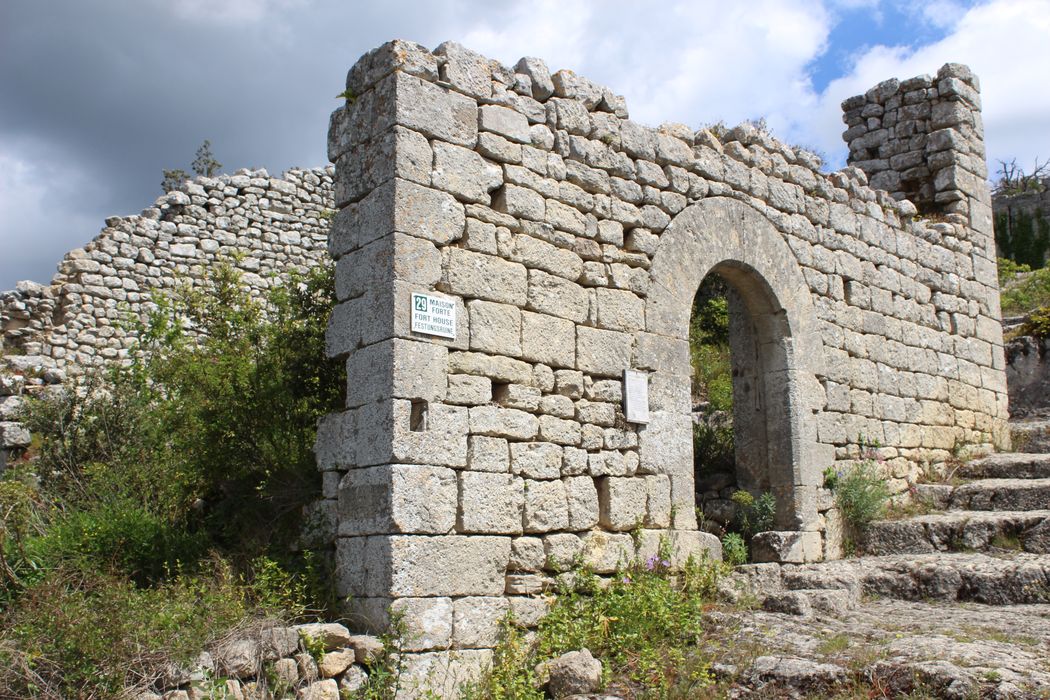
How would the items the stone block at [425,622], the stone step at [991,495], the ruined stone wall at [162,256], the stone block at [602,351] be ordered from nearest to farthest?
the stone block at [425,622] < the stone block at [602,351] < the stone step at [991,495] < the ruined stone wall at [162,256]

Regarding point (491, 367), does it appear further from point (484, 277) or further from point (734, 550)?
point (734, 550)

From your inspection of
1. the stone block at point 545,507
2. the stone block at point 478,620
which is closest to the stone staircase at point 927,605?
the stone block at point 545,507

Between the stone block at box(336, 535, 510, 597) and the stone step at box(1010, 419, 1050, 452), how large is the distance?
742cm

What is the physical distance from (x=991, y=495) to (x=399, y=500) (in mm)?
5869

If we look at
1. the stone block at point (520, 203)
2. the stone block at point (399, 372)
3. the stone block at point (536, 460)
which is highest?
the stone block at point (520, 203)

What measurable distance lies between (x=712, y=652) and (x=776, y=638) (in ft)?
1.42

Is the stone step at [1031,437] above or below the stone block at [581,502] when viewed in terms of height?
above

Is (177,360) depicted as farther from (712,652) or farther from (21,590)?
(712,652)

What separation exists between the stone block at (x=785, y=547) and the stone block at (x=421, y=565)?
2.78 m

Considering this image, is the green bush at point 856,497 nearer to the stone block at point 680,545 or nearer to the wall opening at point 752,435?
the wall opening at point 752,435

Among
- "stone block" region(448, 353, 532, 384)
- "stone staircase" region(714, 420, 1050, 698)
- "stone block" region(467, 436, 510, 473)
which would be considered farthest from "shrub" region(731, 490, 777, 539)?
"stone block" region(467, 436, 510, 473)

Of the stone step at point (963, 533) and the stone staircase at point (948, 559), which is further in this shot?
the stone step at point (963, 533)

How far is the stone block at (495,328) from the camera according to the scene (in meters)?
5.74

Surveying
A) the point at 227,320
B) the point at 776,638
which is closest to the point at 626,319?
the point at 776,638
